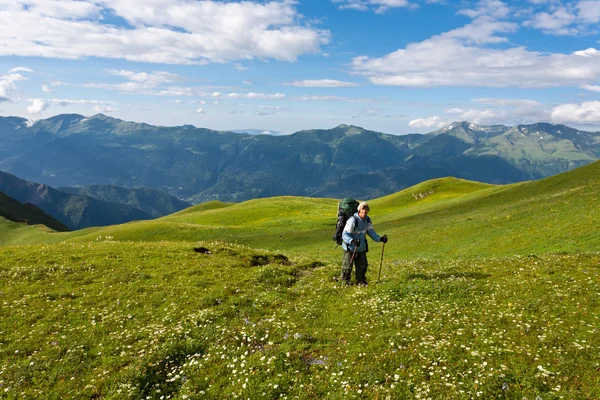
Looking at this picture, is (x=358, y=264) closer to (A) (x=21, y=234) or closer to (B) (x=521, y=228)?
(B) (x=521, y=228)

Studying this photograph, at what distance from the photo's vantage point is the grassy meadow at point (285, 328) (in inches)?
430

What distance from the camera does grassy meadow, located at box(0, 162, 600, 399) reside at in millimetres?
10930

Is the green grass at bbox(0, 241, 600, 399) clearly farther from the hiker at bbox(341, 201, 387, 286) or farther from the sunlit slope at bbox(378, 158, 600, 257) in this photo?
the sunlit slope at bbox(378, 158, 600, 257)

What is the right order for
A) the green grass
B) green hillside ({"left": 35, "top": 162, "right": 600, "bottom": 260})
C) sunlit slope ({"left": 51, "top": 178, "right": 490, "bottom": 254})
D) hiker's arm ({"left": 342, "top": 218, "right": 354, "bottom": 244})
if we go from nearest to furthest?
the green grass → hiker's arm ({"left": 342, "top": 218, "right": 354, "bottom": 244}) → green hillside ({"left": 35, "top": 162, "right": 600, "bottom": 260}) → sunlit slope ({"left": 51, "top": 178, "right": 490, "bottom": 254})

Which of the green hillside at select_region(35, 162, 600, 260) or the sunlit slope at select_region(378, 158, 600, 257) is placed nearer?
the sunlit slope at select_region(378, 158, 600, 257)

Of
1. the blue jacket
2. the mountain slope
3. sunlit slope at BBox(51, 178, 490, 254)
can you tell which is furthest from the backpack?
the mountain slope

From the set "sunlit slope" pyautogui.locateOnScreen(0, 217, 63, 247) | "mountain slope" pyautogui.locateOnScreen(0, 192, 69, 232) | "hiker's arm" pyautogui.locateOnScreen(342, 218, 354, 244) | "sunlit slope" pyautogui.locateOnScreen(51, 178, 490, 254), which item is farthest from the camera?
"mountain slope" pyautogui.locateOnScreen(0, 192, 69, 232)

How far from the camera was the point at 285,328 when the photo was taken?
15227mm

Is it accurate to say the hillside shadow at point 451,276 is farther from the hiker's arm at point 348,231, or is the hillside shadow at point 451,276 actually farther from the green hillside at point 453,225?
the green hillside at point 453,225

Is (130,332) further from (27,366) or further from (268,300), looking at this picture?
(268,300)

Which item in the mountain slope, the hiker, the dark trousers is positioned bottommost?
the mountain slope

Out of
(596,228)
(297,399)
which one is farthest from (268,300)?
(596,228)

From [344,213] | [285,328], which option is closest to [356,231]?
[344,213]

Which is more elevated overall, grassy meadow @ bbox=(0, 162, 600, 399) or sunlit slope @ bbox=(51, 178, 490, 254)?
grassy meadow @ bbox=(0, 162, 600, 399)
